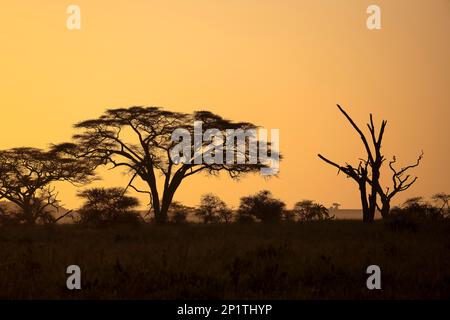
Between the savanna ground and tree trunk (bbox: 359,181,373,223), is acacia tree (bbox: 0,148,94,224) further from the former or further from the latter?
the savanna ground

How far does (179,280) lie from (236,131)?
26.2 m

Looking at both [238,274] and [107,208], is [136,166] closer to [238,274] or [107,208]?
[107,208]

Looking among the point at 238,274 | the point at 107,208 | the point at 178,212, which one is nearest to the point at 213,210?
the point at 178,212

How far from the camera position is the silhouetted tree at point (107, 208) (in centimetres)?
2482

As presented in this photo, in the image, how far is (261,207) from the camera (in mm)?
38438

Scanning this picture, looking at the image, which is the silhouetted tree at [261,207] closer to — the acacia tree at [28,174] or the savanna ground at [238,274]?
the acacia tree at [28,174]

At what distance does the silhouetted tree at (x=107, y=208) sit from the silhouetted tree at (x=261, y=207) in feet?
31.0

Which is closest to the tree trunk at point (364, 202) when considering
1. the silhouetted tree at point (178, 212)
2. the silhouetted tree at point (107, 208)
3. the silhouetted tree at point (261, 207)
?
the silhouetted tree at point (107, 208)

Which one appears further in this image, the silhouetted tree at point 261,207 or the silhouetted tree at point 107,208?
the silhouetted tree at point 261,207

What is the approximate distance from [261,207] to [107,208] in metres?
13.8
